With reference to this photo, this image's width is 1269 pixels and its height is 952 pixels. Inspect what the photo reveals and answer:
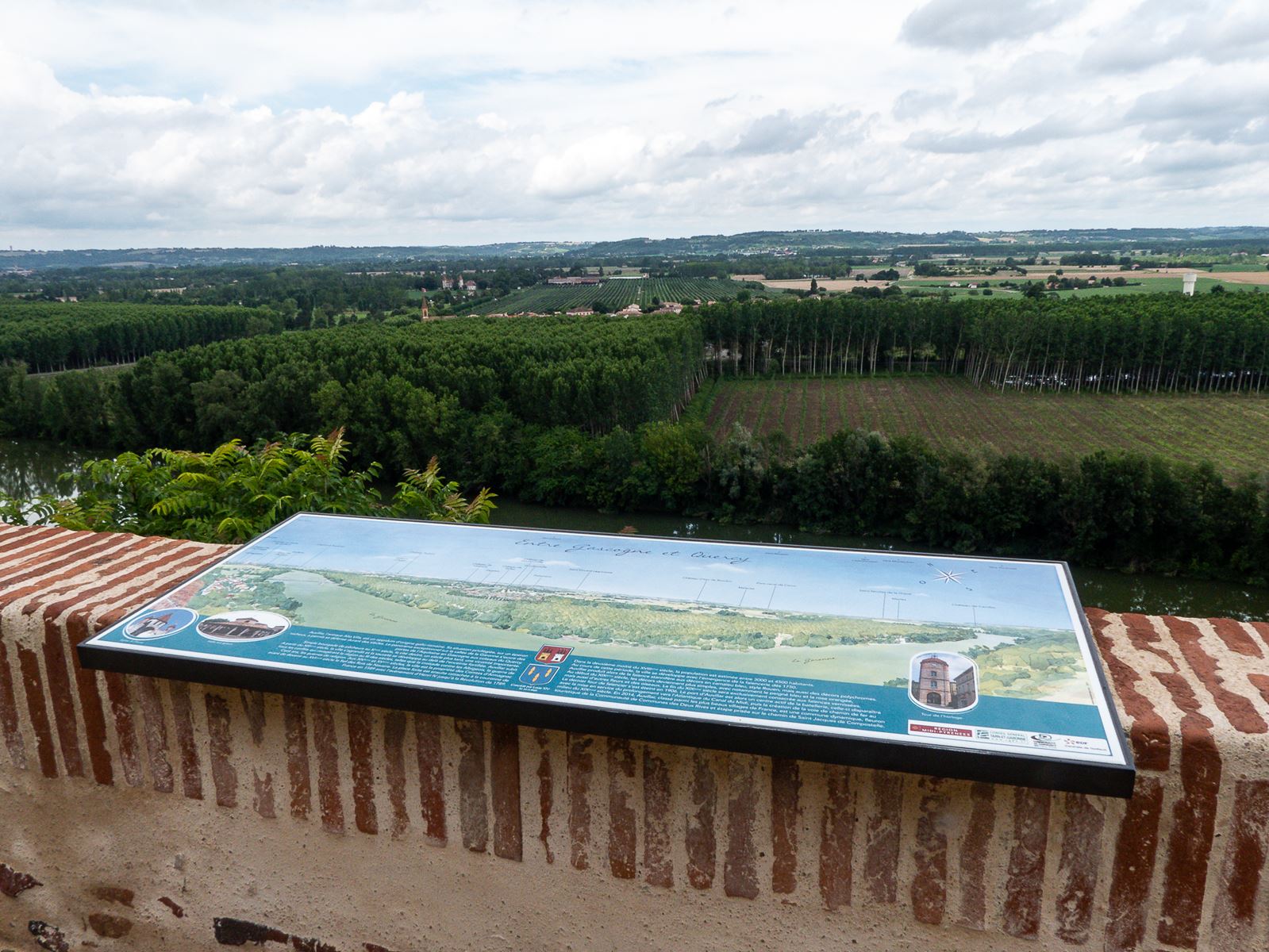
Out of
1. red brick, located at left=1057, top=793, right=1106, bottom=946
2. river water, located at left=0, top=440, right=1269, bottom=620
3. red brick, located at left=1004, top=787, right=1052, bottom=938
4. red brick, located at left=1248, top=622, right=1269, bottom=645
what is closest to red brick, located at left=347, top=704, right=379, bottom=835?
red brick, located at left=1004, top=787, right=1052, bottom=938

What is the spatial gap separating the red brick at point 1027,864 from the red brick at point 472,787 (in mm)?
1888

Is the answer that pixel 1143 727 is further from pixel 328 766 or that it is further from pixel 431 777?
pixel 328 766

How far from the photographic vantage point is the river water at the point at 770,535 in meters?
29.7

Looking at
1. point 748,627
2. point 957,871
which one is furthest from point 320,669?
point 957,871

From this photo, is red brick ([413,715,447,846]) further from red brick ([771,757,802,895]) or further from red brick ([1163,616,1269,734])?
red brick ([1163,616,1269,734])

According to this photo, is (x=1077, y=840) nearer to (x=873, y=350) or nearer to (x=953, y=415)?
(x=953, y=415)

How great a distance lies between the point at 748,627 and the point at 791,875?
2.87 feet

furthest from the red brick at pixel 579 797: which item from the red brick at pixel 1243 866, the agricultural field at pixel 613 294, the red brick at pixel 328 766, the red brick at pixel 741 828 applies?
the agricultural field at pixel 613 294

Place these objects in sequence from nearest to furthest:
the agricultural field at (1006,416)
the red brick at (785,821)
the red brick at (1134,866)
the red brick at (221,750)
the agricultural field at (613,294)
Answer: the red brick at (1134,866)
the red brick at (785,821)
the red brick at (221,750)
the agricultural field at (1006,416)
the agricultural field at (613,294)

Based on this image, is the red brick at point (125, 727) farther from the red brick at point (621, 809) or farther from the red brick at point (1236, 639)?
the red brick at point (1236, 639)

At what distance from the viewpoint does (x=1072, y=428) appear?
5172 centimetres

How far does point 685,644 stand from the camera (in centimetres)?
328

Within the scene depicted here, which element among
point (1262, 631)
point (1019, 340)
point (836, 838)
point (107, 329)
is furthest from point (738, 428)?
point (107, 329)

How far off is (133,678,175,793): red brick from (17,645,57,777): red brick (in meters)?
0.53
